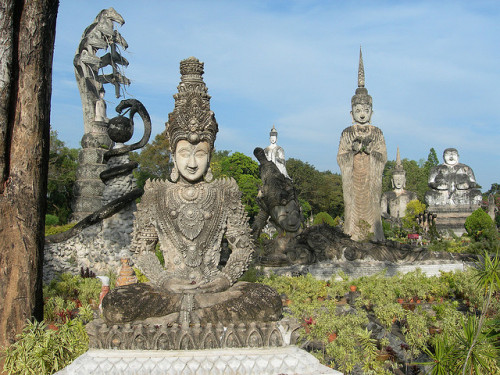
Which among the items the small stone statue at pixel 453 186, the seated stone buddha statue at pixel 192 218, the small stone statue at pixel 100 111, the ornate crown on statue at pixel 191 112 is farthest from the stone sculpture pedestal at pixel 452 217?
the ornate crown on statue at pixel 191 112

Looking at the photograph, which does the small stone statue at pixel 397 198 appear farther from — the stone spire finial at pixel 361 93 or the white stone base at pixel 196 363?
the white stone base at pixel 196 363

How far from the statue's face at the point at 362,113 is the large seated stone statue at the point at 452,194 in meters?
13.6

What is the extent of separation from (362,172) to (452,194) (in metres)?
15.1

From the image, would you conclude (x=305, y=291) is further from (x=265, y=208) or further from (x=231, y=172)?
(x=231, y=172)

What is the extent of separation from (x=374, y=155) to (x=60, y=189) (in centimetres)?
1785

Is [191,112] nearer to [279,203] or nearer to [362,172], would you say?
[279,203]

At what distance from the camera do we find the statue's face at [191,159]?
5105 millimetres

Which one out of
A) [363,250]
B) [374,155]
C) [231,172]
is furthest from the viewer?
[231,172]

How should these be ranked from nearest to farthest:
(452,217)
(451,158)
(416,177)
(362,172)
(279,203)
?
1. (279,203)
2. (362,172)
3. (452,217)
4. (451,158)
5. (416,177)

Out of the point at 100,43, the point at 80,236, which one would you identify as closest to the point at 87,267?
the point at 80,236

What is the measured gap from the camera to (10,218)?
18.0 ft

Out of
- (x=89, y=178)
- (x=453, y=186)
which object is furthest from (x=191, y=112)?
(x=453, y=186)

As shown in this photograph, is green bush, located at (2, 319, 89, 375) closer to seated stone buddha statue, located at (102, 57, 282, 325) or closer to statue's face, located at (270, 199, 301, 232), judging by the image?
seated stone buddha statue, located at (102, 57, 282, 325)

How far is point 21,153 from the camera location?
553 cm
